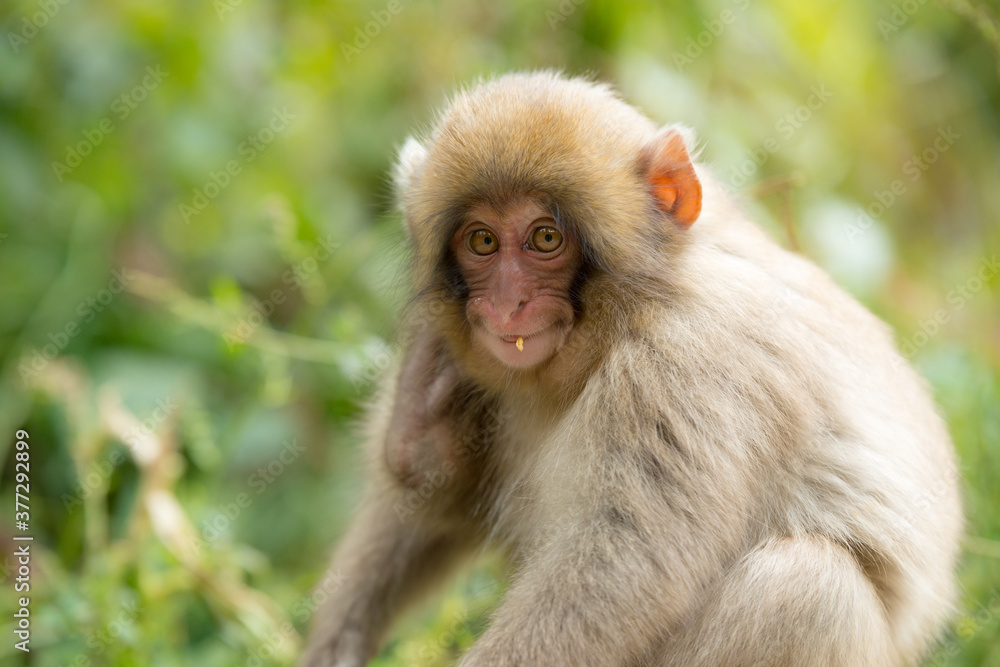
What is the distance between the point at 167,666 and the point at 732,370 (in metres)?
2.76

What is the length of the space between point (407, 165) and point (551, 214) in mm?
827

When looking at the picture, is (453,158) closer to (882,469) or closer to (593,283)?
(593,283)

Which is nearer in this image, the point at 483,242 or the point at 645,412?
the point at 645,412

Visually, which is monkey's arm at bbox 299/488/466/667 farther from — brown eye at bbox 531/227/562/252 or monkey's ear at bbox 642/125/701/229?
monkey's ear at bbox 642/125/701/229

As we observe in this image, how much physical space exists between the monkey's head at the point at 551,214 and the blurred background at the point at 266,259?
725mm

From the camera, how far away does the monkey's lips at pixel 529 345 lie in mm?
3506

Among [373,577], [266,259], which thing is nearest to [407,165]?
[373,577]

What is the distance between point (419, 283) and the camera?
3939mm

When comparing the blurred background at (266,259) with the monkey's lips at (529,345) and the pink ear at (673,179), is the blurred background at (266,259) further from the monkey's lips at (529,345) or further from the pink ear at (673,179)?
the pink ear at (673,179)

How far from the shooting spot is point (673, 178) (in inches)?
144

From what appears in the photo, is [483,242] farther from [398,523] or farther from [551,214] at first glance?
[398,523]

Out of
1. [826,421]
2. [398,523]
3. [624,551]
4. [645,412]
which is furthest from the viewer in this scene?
[398,523]

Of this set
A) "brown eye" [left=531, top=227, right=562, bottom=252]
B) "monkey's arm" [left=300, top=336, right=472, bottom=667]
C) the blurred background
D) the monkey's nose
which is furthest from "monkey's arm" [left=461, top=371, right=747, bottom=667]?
the blurred background

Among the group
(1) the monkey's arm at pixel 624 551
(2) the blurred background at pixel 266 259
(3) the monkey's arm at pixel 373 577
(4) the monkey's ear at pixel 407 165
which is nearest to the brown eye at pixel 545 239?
(1) the monkey's arm at pixel 624 551
